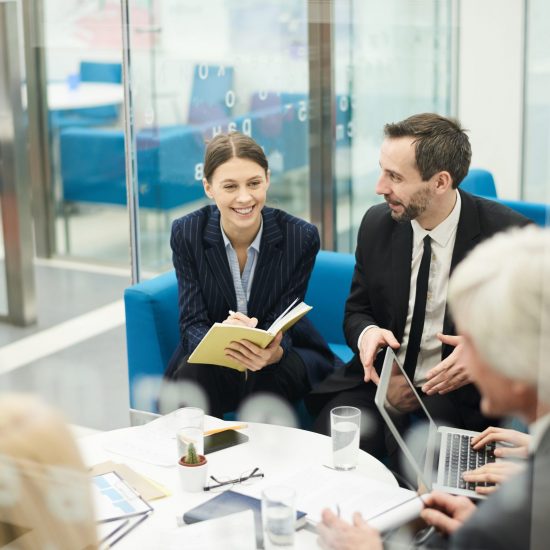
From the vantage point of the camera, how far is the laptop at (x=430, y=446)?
196cm

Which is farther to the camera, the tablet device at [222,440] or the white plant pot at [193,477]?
the tablet device at [222,440]

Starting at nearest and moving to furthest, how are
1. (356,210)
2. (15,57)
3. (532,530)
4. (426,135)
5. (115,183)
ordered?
(532,530) → (426,135) → (15,57) → (356,210) → (115,183)

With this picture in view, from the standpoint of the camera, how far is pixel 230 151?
2.76 metres

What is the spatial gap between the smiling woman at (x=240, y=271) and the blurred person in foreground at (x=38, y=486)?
5.23 ft

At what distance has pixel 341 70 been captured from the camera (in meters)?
4.58

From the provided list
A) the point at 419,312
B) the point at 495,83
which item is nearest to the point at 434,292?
the point at 419,312

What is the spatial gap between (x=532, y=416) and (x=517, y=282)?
0.19m

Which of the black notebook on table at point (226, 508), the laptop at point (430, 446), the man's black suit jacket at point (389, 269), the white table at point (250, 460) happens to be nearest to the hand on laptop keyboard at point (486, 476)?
the laptop at point (430, 446)

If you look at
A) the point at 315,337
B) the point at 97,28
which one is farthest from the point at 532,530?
the point at 97,28

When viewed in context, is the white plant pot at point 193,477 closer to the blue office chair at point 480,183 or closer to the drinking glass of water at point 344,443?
the drinking glass of water at point 344,443

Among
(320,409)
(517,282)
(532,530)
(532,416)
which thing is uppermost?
(517,282)

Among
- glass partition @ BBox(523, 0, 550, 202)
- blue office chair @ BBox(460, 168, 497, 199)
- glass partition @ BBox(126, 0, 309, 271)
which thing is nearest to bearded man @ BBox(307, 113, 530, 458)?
blue office chair @ BBox(460, 168, 497, 199)

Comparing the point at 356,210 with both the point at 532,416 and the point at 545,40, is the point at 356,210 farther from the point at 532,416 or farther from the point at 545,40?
the point at 532,416

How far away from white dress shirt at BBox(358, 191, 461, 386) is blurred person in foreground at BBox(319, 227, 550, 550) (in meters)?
1.17
